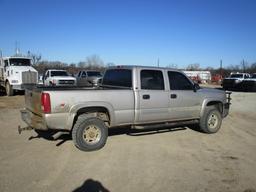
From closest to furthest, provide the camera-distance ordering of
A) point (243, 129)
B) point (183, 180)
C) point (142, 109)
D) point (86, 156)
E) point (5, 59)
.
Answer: point (183, 180)
point (86, 156)
point (142, 109)
point (243, 129)
point (5, 59)

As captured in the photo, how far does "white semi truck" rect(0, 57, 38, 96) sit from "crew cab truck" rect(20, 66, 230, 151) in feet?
41.9

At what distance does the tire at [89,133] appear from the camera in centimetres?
676

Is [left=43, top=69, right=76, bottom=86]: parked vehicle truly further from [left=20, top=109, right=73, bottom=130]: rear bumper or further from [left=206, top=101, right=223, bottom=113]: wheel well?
[left=20, top=109, right=73, bottom=130]: rear bumper

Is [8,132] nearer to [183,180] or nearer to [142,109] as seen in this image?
[142,109]

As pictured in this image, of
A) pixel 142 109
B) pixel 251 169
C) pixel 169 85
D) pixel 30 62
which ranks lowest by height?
pixel 251 169

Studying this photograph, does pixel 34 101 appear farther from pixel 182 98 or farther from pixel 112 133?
pixel 182 98

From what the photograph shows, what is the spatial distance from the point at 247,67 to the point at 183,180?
83.1 m

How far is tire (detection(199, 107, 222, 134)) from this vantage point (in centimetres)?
896

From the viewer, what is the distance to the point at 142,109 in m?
7.57

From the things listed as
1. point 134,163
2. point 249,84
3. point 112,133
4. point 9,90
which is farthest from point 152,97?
point 249,84

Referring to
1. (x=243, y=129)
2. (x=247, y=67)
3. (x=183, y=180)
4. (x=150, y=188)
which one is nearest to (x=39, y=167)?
(x=150, y=188)

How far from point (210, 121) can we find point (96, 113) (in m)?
3.79

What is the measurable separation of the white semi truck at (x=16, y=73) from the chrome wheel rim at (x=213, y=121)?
44.0 feet

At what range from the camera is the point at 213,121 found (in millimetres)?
9242
